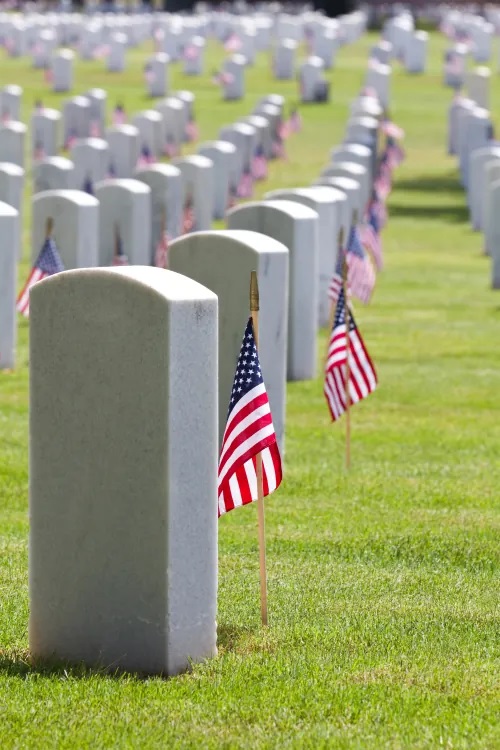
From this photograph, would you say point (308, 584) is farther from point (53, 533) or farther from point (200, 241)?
point (200, 241)

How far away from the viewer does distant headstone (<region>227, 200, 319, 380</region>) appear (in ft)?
45.6

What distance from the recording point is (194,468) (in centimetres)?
665

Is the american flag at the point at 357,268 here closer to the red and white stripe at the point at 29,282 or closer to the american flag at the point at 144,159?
the red and white stripe at the point at 29,282

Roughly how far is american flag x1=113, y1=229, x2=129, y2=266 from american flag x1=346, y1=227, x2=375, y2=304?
2201mm

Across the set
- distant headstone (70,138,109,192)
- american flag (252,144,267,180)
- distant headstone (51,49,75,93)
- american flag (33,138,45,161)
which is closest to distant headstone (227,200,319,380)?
distant headstone (70,138,109,192)

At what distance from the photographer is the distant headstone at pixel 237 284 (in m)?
10.7

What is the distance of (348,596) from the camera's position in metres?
8.01

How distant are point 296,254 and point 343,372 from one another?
302 centimetres

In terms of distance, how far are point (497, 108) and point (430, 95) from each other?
10.6 feet

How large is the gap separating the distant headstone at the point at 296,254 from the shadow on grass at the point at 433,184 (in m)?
20.5

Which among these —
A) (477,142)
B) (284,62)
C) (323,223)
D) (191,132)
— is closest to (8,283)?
(323,223)

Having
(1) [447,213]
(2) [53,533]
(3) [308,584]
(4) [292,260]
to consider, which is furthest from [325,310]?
(1) [447,213]

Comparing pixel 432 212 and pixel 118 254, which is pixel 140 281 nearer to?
pixel 118 254

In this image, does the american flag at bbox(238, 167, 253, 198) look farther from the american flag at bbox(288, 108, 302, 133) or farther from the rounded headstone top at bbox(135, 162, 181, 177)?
the rounded headstone top at bbox(135, 162, 181, 177)
